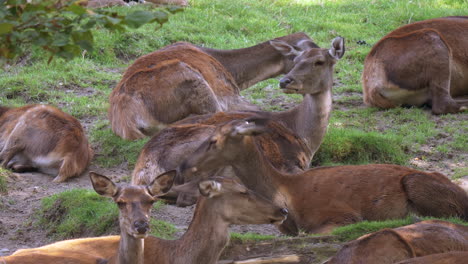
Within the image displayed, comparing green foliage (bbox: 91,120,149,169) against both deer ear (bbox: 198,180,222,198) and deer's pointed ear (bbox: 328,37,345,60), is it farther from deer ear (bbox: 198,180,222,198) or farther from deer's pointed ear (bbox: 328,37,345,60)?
deer ear (bbox: 198,180,222,198)

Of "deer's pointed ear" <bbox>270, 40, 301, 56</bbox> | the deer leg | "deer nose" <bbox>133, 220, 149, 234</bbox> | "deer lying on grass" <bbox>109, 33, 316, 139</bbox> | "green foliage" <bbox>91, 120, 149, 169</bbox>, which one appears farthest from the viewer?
"deer's pointed ear" <bbox>270, 40, 301, 56</bbox>

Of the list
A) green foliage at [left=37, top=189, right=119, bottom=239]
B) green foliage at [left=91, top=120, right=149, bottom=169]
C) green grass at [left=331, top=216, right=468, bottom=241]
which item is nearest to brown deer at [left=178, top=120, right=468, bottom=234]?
green grass at [left=331, top=216, right=468, bottom=241]

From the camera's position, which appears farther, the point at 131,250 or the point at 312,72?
the point at 312,72

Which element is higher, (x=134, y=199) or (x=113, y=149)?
(x=134, y=199)

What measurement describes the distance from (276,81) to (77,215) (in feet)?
16.9

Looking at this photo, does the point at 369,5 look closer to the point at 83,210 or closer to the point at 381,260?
the point at 83,210

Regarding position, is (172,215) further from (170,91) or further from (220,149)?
(170,91)

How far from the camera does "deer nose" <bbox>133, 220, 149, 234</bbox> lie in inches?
207

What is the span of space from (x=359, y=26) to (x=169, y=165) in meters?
6.99

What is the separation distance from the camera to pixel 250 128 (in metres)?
7.16

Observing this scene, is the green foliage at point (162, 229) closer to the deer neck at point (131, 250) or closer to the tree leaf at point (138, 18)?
the deer neck at point (131, 250)

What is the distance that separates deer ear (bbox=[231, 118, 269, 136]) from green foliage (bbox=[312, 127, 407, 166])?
1.92 meters

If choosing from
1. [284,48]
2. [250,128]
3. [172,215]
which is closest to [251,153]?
[250,128]

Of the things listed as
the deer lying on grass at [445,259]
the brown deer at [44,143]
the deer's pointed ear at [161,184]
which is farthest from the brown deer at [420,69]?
the deer lying on grass at [445,259]
